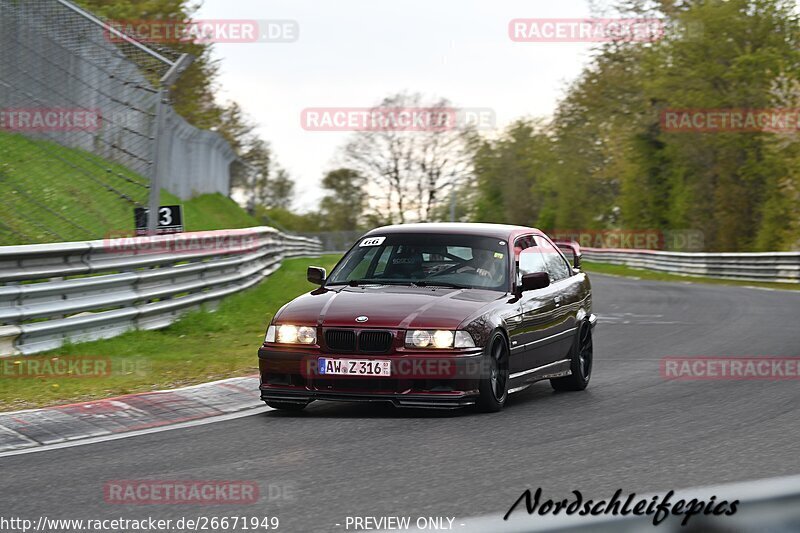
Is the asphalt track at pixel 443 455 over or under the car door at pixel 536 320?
under

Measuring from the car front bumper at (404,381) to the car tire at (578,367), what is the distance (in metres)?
2.20

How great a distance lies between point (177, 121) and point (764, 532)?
88.0 ft

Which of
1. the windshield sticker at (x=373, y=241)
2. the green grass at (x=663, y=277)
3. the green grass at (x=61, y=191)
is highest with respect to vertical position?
the green grass at (x=61, y=191)

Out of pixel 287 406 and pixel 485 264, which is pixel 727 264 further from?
pixel 287 406

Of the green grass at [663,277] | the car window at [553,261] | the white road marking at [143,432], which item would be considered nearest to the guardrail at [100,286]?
the white road marking at [143,432]

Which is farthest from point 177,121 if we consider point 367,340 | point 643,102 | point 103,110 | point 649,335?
point 643,102

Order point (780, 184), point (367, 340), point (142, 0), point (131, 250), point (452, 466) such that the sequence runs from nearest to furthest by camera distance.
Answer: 1. point (452, 466)
2. point (367, 340)
3. point (131, 250)
4. point (780, 184)
5. point (142, 0)

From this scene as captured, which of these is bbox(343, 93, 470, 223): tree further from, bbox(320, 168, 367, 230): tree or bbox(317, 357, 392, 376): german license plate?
bbox(317, 357, 392, 376): german license plate

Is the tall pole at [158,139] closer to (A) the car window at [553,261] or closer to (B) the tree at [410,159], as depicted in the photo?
(A) the car window at [553,261]

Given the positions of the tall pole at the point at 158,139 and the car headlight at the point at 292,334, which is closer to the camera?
the car headlight at the point at 292,334

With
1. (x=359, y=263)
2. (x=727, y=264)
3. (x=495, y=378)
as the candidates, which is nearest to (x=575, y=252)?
(x=359, y=263)

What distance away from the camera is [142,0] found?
58219mm

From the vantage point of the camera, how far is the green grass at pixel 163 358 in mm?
9469

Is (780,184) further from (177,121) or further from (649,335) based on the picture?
(649,335)
